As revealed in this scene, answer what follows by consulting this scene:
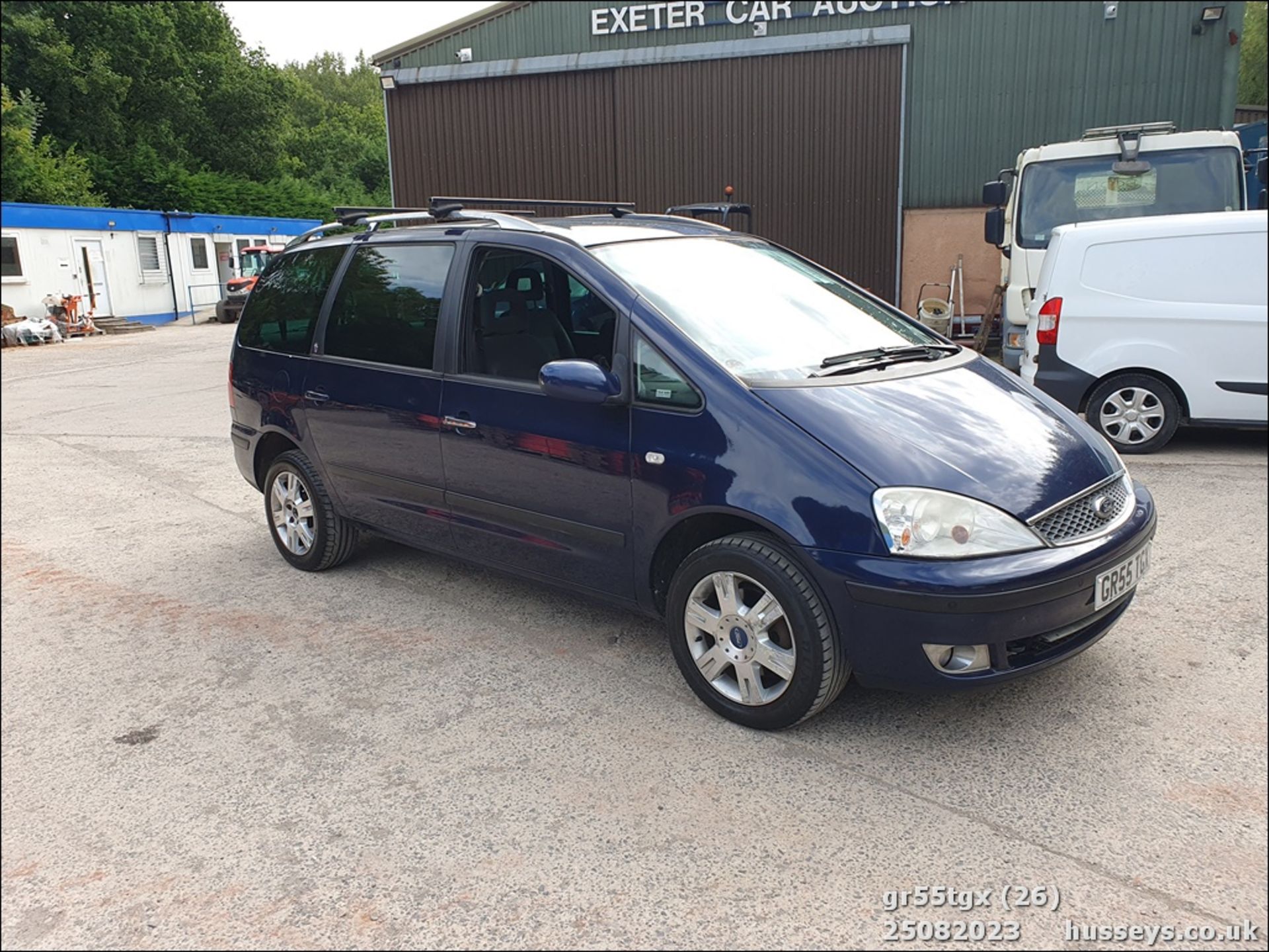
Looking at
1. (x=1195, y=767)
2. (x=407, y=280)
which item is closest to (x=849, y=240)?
(x=407, y=280)

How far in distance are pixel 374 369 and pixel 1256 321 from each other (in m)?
3.48

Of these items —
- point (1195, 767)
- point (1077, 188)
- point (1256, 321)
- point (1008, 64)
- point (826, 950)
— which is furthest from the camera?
point (1008, 64)

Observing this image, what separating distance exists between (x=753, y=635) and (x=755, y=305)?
1343mm

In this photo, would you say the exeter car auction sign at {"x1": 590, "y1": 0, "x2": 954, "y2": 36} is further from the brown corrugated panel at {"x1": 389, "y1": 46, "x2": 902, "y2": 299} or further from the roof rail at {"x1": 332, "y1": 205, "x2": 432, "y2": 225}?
the roof rail at {"x1": 332, "y1": 205, "x2": 432, "y2": 225}

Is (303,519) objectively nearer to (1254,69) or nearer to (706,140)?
(706,140)

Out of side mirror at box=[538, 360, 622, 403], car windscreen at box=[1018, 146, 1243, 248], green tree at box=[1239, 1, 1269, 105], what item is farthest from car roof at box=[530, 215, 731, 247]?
green tree at box=[1239, 1, 1269, 105]

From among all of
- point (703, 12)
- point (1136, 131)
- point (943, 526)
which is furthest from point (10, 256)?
point (703, 12)

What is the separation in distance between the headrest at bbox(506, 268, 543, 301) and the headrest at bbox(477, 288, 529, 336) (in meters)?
0.02

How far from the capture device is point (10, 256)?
2846mm

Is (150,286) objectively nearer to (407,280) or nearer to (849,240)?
(849,240)

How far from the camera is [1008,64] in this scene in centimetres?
1441

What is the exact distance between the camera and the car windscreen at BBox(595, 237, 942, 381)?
3.53 m

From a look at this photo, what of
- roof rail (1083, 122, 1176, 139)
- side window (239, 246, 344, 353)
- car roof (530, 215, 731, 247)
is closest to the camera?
car roof (530, 215, 731, 247)

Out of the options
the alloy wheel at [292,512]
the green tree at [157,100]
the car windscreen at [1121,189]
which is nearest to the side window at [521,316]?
the green tree at [157,100]
